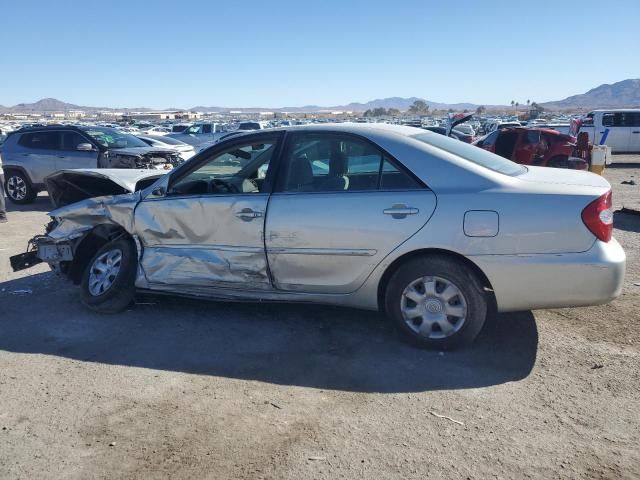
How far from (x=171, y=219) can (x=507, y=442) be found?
3.16 m

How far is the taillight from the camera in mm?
3691

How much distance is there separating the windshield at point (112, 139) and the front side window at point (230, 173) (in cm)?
808

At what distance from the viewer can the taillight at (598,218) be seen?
12.1ft

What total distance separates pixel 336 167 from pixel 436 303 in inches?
51.8

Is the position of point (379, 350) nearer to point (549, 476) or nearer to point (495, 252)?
point (495, 252)

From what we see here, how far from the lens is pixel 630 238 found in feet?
24.6

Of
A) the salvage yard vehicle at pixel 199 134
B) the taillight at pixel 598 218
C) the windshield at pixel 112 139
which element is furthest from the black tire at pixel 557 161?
the salvage yard vehicle at pixel 199 134

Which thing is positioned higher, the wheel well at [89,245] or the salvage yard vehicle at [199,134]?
the salvage yard vehicle at [199,134]

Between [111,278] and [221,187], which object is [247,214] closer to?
[221,187]

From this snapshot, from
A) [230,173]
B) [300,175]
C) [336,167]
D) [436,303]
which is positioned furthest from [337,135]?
[436,303]

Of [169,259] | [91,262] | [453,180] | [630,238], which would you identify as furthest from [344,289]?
[630,238]

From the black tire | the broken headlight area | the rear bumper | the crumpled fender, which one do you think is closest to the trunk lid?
the rear bumper

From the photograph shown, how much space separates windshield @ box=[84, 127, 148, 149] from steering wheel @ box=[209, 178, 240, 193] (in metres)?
8.14

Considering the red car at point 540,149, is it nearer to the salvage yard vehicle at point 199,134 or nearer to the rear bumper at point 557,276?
the rear bumper at point 557,276
